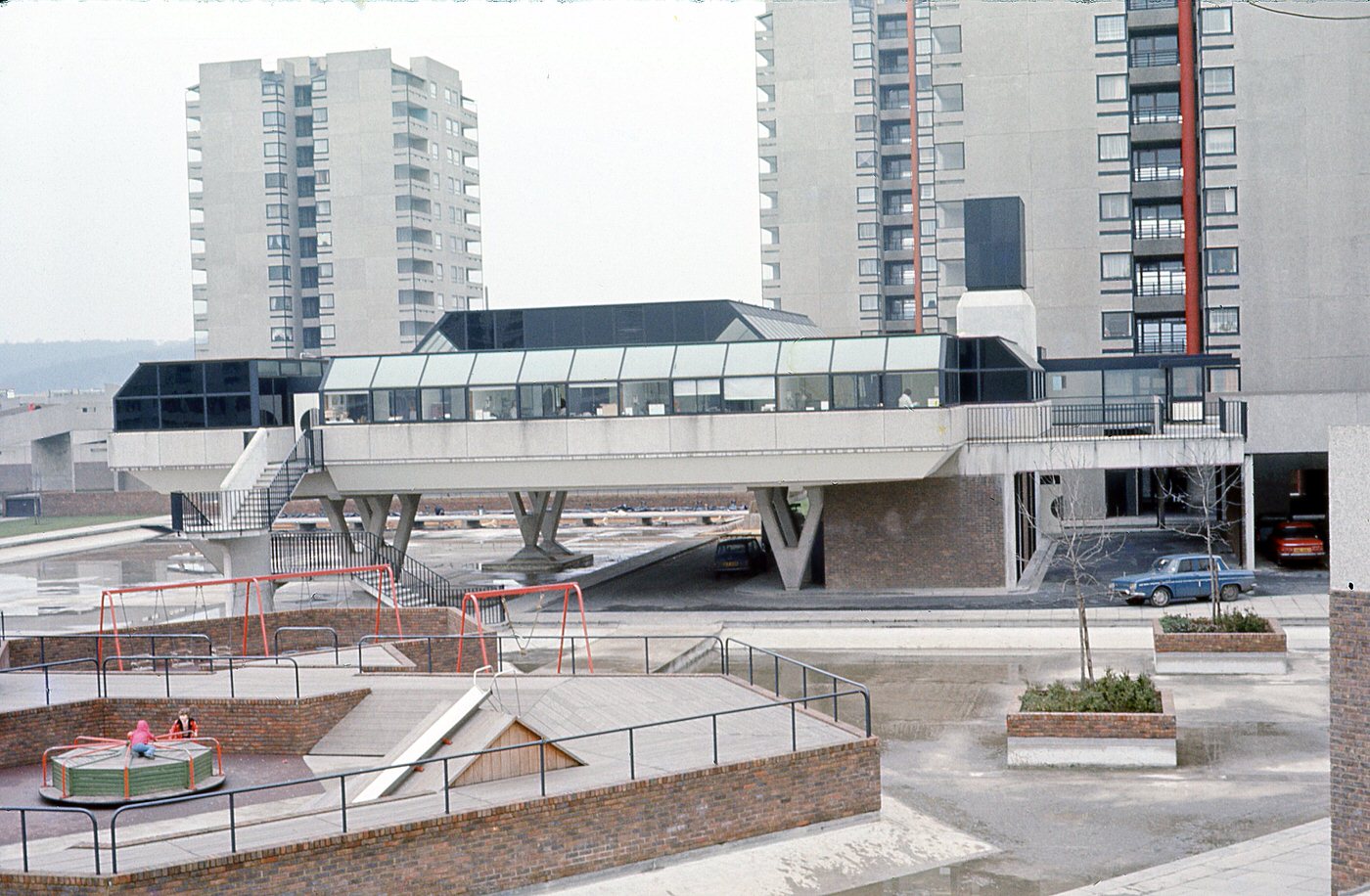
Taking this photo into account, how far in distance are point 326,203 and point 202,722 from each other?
92411 millimetres

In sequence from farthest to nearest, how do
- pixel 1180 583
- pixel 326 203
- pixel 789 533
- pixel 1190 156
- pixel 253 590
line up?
pixel 326 203, pixel 1190 156, pixel 789 533, pixel 253 590, pixel 1180 583

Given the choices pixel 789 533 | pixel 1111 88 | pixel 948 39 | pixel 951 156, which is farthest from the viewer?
pixel 948 39

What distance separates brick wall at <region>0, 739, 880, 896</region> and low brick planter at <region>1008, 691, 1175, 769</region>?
331 cm

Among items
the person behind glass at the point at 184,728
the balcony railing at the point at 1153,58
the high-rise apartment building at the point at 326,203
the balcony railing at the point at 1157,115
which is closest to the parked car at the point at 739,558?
the person behind glass at the point at 184,728

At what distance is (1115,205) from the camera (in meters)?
63.4

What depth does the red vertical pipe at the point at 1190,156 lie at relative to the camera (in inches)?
2431

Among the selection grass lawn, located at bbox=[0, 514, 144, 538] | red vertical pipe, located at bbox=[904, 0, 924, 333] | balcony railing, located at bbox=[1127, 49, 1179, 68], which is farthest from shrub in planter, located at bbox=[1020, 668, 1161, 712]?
red vertical pipe, located at bbox=[904, 0, 924, 333]

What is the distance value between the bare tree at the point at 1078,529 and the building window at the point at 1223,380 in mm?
6891

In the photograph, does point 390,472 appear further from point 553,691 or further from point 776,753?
point 776,753

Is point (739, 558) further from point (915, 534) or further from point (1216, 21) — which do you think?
point (1216, 21)

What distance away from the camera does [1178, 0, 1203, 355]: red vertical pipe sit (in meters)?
61.8

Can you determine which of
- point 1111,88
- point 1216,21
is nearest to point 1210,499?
point 1216,21

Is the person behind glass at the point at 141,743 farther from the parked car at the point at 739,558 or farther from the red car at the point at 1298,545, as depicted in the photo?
the red car at the point at 1298,545

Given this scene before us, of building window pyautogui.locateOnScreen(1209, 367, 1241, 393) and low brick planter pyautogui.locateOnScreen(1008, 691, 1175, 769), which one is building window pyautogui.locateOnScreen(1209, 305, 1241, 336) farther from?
low brick planter pyautogui.locateOnScreen(1008, 691, 1175, 769)
